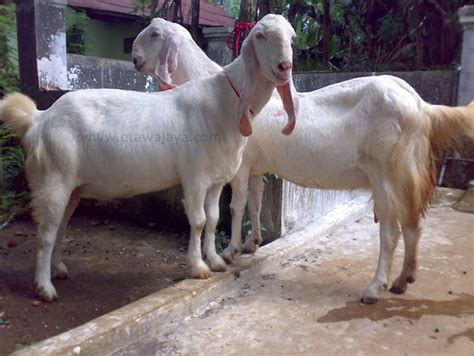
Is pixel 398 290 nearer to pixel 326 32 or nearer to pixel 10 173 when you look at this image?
pixel 10 173

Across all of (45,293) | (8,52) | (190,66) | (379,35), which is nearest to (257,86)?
(190,66)

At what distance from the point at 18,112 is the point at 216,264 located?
5.37ft

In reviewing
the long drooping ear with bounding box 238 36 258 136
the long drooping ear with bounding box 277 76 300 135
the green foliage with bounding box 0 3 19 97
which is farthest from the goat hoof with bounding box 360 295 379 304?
the green foliage with bounding box 0 3 19 97

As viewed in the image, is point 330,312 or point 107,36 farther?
point 107,36

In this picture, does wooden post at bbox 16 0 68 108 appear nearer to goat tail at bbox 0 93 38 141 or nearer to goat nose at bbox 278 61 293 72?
goat tail at bbox 0 93 38 141

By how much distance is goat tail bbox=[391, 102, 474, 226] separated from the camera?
3.12 meters

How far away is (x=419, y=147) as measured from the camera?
3.15 meters

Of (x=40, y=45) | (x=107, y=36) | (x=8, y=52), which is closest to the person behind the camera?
(x=40, y=45)

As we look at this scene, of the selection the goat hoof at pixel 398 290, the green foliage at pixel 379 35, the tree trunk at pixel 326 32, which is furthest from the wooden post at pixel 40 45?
the tree trunk at pixel 326 32

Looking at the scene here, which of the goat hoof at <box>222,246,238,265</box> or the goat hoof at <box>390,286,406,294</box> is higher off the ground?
the goat hoof at <box>222,246,238,265</box>

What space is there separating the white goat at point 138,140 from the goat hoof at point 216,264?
196 millimetres

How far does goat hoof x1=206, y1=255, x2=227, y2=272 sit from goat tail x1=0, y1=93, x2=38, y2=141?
150 cm

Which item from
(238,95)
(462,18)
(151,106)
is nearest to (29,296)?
(151,106)

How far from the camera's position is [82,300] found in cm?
322
